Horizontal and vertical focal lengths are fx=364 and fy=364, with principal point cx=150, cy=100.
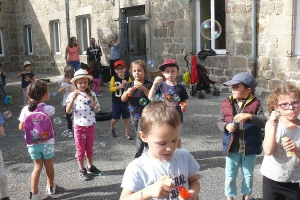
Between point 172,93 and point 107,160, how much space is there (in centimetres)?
159

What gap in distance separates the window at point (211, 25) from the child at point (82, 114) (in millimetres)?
6801

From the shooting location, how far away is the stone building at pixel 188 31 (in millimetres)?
8984

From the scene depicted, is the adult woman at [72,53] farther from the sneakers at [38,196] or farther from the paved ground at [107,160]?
the sneakers at [38,196]

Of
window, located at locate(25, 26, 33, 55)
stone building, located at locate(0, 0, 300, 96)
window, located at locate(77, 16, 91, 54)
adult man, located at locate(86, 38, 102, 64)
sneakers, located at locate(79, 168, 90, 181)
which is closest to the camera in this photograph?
sneakers, located at locate(79, 168, 90, 181)

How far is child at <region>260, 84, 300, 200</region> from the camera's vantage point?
9.12 ft

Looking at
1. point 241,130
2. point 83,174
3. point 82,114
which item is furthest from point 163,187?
point 83,174

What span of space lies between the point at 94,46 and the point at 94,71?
2453mm

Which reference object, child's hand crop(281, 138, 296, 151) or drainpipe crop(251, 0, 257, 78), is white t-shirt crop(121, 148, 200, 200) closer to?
child's hand crop(281, 138, 296, 151)

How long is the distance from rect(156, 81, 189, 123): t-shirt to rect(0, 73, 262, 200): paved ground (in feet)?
3.23

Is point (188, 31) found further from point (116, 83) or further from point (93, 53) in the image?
point (116, 83)

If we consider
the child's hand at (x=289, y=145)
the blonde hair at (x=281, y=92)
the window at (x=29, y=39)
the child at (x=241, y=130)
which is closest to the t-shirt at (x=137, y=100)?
the child at (x=241, y=130)

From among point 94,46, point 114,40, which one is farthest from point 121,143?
point 94,46

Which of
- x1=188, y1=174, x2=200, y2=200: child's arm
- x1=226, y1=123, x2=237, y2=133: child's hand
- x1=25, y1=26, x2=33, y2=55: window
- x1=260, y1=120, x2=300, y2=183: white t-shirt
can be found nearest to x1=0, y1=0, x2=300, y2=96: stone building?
x1=25, y1=26, x2=33, y2=55: window

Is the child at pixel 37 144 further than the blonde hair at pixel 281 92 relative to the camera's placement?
Yes
